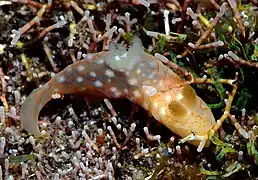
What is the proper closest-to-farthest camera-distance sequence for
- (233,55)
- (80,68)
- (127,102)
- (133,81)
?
1. (233,55)
2. (133,81)
3. (80,68)
4. (127,102)

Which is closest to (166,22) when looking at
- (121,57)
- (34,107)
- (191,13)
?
(191,13)

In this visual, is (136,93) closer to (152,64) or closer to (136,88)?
(136,88)

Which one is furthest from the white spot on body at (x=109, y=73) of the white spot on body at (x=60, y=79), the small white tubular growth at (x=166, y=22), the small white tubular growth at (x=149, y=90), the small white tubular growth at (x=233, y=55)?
the small white tubular growth at (x=233, y=55)


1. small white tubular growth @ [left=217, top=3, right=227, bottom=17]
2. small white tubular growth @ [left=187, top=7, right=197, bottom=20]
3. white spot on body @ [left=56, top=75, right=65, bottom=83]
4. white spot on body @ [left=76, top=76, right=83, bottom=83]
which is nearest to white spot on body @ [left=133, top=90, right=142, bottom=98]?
white spot on body @ [left=76, top=76, right=83, bottom=83]

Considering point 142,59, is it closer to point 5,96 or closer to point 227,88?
point 227,88

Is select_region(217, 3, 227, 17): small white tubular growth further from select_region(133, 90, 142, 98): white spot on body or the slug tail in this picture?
the slug tail
